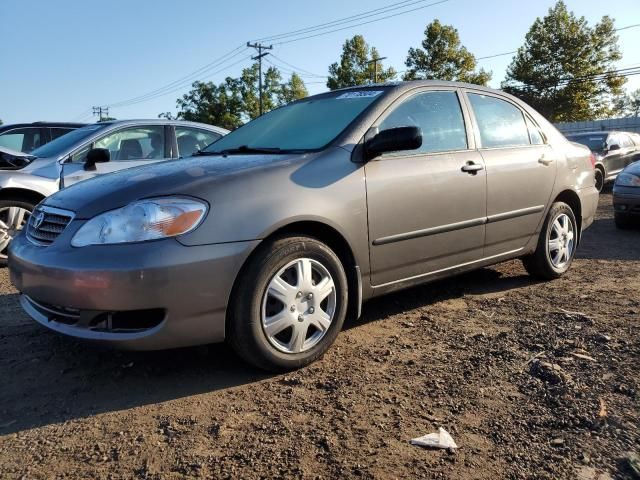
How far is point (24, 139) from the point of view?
789 centimetres

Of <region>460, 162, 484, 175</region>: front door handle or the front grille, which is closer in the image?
the front grille

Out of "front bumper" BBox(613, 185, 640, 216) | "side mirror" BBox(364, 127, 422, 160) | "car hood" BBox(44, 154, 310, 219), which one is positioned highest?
"side mirror" BBox(364, 127, 422, 160)

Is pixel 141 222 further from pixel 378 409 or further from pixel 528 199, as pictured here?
pixel 528 199

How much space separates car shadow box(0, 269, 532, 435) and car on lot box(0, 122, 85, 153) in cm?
507

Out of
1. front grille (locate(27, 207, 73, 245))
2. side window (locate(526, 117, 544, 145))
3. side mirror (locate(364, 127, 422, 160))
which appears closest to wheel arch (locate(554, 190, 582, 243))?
side window (locate(526, 117, 544, 145))

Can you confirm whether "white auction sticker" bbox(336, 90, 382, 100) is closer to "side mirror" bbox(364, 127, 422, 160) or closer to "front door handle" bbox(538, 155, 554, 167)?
"side mirror" bbox(364, 127, 422, 160)

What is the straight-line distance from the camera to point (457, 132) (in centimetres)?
392

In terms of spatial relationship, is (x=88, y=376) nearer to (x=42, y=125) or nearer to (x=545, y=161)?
(x=545, y=161)

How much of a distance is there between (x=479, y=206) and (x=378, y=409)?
192 cm

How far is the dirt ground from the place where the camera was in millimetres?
2084

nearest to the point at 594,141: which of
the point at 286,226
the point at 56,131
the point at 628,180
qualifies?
the point at 628,180

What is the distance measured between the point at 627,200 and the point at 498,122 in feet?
14.3

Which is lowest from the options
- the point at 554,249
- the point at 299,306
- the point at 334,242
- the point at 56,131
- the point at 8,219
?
the point at 554,249

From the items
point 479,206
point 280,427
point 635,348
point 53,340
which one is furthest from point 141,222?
point 635,348
